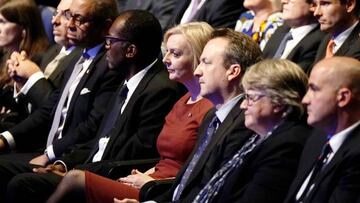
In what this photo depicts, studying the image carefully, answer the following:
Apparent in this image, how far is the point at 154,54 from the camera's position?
532 centimetres

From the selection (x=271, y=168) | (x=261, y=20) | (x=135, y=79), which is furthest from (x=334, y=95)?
(x=261, y=20)

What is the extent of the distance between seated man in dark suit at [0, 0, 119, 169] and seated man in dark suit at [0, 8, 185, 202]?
13 cm

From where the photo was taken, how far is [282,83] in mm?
4074

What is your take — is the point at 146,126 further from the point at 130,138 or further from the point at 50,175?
the point at 50,175

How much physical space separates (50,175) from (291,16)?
137 cm

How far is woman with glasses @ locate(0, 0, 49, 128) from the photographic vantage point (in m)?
6.62

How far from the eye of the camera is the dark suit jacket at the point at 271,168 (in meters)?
3.96

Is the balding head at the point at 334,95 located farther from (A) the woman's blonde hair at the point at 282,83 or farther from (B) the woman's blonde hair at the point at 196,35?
(B) the woman's blonde hair at the point at 196,35

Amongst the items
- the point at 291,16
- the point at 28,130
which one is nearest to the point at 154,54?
the point at 291,16

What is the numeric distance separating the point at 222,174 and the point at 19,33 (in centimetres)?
281

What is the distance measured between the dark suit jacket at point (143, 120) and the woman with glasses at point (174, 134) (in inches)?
6.4

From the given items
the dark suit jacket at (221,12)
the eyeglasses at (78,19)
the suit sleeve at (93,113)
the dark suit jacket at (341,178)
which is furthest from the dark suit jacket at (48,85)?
the dark suit jacket at (341,178)

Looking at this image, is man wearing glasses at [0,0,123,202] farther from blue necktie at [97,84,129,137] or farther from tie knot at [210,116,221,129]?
tie knot at [210,116,221,129]

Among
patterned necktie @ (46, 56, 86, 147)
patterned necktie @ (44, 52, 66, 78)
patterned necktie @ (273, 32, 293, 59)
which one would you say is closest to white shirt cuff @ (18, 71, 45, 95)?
patterned necktie @ (44, 52, 66, 78)
